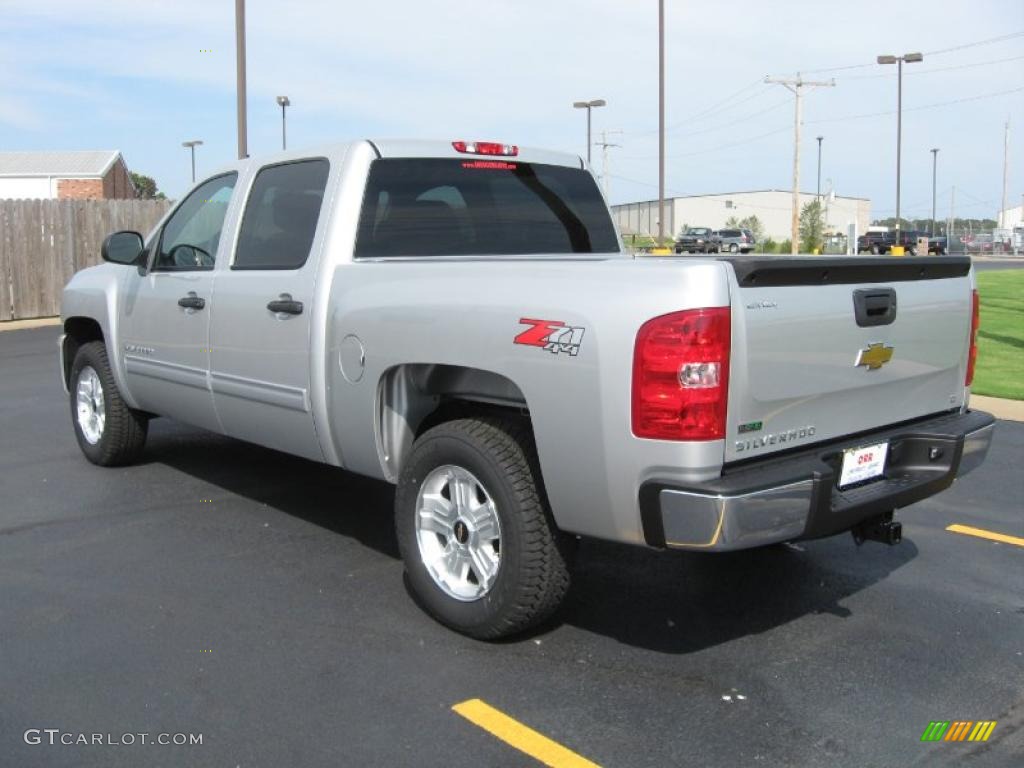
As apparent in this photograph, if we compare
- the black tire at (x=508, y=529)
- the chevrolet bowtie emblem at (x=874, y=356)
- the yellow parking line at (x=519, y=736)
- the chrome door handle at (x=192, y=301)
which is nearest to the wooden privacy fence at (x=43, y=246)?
the chrome door handle at (x=192, y=301)

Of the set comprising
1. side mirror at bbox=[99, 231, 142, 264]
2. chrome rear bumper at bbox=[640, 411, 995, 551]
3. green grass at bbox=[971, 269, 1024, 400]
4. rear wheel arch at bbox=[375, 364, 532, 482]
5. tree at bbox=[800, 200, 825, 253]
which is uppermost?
tree at bbox=[800, 200, 825, 253]

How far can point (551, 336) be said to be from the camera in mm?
3627

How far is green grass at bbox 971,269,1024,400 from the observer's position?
428 inches

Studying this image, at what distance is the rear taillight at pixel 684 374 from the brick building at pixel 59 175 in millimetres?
50197

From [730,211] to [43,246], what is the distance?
96487mm

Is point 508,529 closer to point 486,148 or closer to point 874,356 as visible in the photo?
point 874,356

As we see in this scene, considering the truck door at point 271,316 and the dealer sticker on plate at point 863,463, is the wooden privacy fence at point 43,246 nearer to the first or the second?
the truck door at point 271,316

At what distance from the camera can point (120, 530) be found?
5695 millimetres

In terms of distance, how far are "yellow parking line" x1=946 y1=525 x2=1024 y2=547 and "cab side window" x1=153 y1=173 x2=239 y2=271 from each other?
Answer: 438cm

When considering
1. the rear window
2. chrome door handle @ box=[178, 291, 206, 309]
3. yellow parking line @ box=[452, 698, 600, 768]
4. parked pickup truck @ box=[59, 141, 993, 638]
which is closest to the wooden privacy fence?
parked pickup truck @ box=[59, 141, 993, 638]

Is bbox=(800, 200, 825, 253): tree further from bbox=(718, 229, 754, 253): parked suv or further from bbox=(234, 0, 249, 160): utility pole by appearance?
bbox=(234, 0, 249, 160): utility pole

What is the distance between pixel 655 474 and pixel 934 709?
1.31m

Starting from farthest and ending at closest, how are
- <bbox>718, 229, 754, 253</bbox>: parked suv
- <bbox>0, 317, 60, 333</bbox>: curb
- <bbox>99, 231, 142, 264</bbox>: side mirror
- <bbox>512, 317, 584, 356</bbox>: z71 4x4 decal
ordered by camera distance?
1. <bbox>718, 229, 754, 253</bbox>: parked suv
2. <bbox>0, 317, 60, 333</bbox>: curb
3. <bbox>99, 231, 142, 264</bbox>: side mirror
4. <bbox>512, 317, 584, 356</bbox>: z71 4x4 decal

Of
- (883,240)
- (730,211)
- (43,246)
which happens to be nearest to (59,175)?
(43,246)
